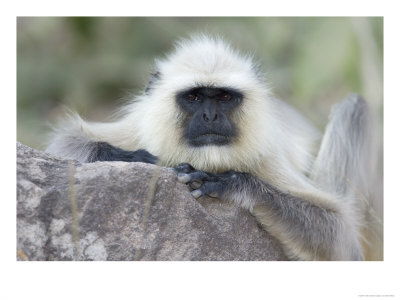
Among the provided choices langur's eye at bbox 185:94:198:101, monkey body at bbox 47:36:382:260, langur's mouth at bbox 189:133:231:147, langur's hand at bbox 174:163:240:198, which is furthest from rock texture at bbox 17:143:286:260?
langur's eye at bbox 185:94:198:101

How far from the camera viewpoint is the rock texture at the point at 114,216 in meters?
3.08

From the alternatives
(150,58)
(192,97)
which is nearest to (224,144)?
(192,97)

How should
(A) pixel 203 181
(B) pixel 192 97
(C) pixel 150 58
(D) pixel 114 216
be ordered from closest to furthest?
(D) pixel 114 216 → (A) pixel 203 181 → (B) pixel 192 97 → (C) pixel 150 58

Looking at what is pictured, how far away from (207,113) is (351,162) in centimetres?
185

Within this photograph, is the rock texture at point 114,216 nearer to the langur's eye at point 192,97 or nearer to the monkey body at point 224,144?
the monkey body at point 224,144

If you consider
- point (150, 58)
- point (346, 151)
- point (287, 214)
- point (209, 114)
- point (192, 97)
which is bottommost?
point (287, 214)

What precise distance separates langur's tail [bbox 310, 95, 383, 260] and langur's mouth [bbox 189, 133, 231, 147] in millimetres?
1301

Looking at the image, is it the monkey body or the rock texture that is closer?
the rock texture

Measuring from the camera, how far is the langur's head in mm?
3506

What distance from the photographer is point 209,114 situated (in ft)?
11.3

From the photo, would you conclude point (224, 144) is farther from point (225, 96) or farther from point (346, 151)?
point (346, 151)

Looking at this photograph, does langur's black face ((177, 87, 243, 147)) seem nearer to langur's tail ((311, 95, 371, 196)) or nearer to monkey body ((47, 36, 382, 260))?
monkey body ((47, 36, 382, 260))

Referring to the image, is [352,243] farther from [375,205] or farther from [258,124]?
[258,124]

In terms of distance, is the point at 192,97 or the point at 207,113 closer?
the point at 207,113
